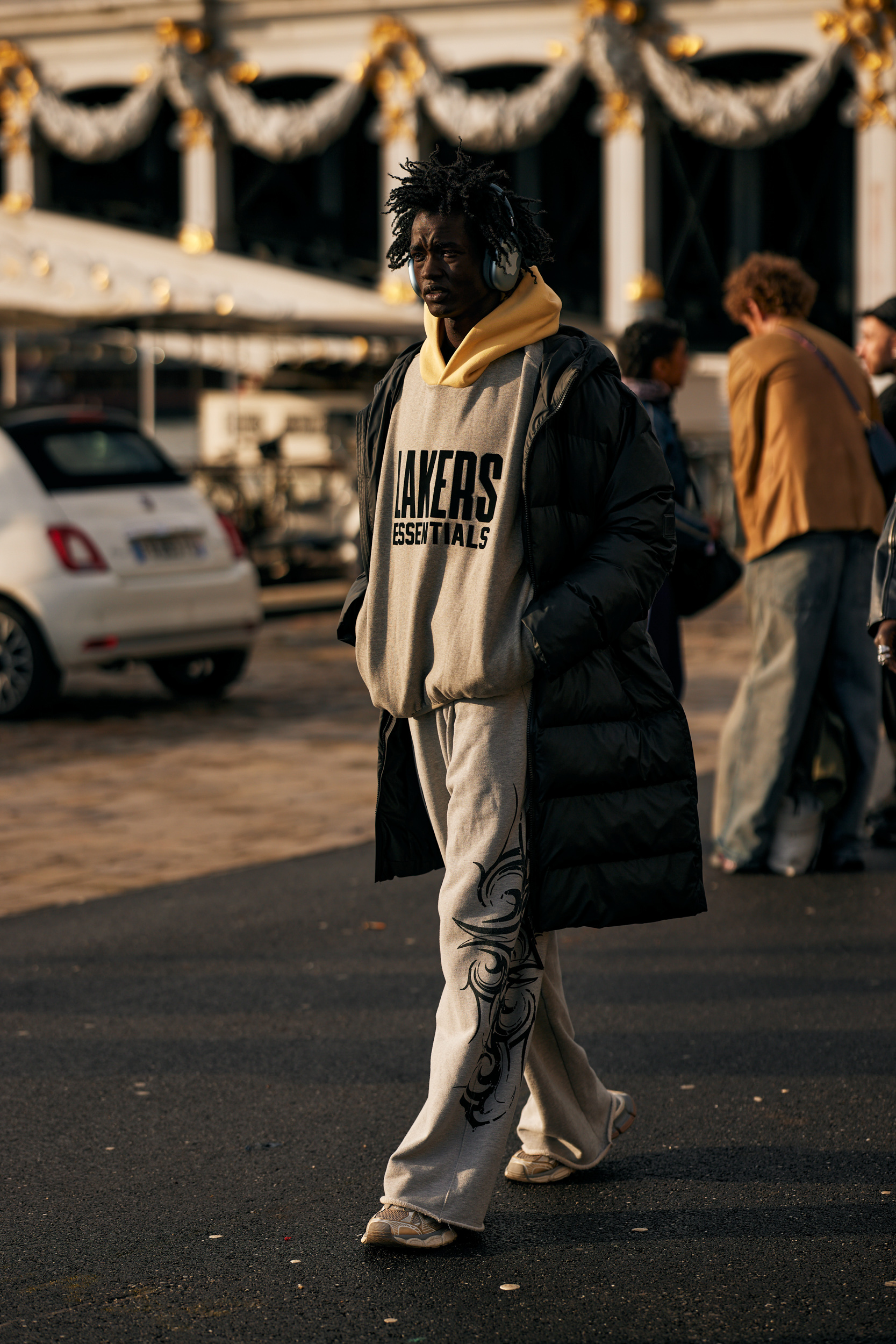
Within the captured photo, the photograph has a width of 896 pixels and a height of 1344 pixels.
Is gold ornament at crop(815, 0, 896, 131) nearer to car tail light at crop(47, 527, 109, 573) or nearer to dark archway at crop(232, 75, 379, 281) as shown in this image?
dark archway at crop(232, 75, 379, 281)

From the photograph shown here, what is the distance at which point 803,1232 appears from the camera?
3803mm

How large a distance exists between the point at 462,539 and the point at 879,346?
3877 mm

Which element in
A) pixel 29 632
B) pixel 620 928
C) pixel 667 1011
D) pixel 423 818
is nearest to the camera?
pixel 423 818

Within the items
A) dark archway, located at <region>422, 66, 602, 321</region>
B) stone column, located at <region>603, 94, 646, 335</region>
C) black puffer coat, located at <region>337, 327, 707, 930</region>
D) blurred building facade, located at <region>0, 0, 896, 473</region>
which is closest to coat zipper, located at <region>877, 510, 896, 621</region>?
black puffer coat, located at <region>337, 327, 707, 930</region>

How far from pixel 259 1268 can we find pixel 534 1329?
1.85 ft

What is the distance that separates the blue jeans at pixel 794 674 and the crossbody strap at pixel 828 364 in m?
0.43

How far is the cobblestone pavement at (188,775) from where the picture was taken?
7.51 meters

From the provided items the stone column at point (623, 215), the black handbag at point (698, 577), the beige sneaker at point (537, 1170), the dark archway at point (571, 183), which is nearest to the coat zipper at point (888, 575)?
the beige sneaker at point (537, 1170)

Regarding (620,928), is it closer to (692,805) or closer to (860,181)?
(692,805)

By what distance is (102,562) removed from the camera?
1084 centimetres

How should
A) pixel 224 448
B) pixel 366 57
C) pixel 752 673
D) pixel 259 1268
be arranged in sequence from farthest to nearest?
pixel 366 57
pixel 224 448
pixel 752 673
pixel 259 1268

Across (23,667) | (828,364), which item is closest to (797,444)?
(828,364)

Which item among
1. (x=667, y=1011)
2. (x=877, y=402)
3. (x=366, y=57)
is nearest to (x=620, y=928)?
(x=667, y=1011)

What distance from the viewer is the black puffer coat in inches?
143
